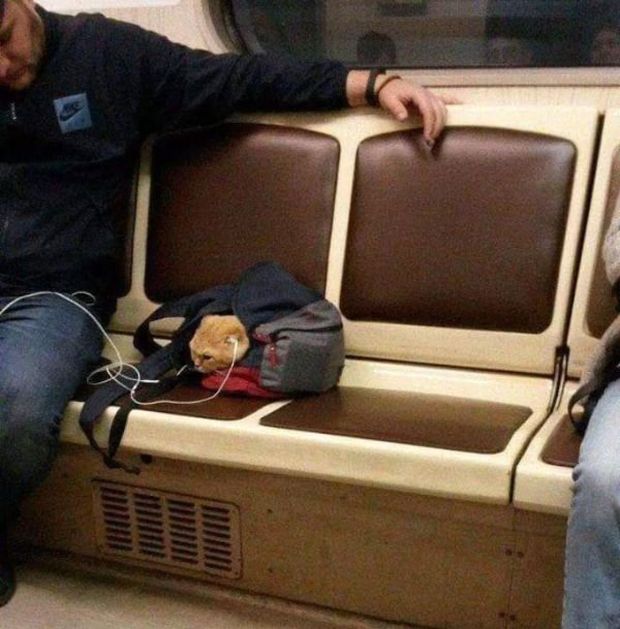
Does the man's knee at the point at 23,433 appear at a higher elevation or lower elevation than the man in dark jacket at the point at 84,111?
lower

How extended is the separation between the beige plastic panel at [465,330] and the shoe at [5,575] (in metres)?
0.98

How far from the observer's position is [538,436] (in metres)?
1.56

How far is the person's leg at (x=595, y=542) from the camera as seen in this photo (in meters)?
1.21

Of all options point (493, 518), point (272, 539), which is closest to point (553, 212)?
point (493, 518)

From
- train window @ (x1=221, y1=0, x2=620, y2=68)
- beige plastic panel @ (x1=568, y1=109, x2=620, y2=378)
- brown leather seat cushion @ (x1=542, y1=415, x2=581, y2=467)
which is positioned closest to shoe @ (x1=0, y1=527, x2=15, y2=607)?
brown leather seat cushion @ (x1=542, y1=415, x2=581, y2=467)

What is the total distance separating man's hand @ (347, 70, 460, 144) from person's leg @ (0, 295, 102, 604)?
3.02ft

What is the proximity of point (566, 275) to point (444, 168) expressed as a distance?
383mm

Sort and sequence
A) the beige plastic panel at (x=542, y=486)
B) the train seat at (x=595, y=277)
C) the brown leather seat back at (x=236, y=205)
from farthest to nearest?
the brown leather seat back at (x=236, y=205)
the train seat at (x=595, y=277)
the beige plastic panel at (x=542, y=486)

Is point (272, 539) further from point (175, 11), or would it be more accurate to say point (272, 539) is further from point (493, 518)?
point (175, 11)

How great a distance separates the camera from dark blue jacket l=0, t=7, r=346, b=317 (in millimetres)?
2016

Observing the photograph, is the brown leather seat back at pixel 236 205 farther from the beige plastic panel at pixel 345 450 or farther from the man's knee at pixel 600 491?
the man's knee at pixel 600 491

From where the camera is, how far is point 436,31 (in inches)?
86.6

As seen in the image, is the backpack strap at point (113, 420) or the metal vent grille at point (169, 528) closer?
the backpack strap at point (113, 420)

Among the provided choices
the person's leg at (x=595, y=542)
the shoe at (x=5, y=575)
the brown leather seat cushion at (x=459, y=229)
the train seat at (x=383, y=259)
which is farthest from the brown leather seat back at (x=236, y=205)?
the person's leg at (x=595, y=542)
